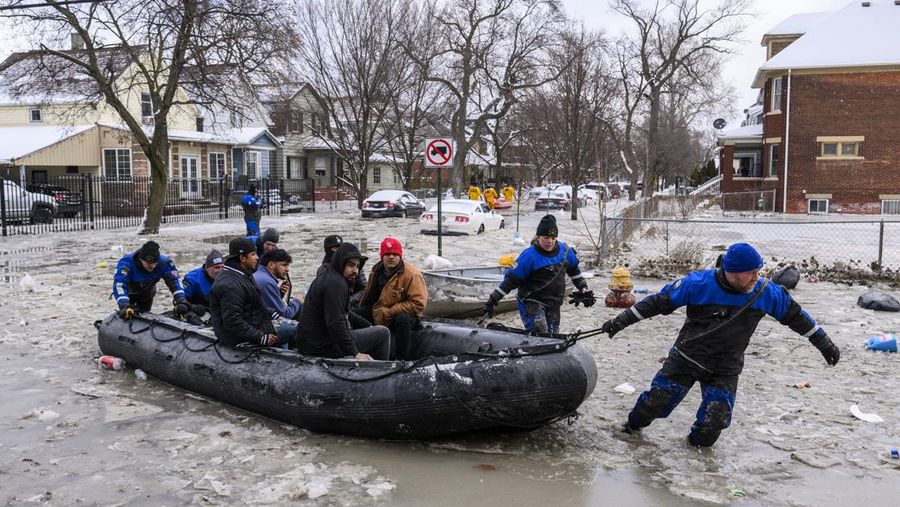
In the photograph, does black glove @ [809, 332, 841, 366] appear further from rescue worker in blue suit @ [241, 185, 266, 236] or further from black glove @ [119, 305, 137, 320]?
rescue worker in blue suit @ [241, 185, 266, 236]

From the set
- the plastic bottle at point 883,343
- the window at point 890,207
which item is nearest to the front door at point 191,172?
the plastic bottle at point 883,343

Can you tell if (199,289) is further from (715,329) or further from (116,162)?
(116,162)

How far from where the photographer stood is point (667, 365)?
557cm

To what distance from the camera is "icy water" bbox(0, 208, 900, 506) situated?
4801 mm

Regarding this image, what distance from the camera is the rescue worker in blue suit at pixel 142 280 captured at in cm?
807

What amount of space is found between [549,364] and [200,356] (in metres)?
3.29

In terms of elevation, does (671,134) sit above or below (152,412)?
above

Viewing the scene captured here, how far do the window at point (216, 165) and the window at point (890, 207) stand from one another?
1322 inches

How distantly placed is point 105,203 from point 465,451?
26415mm

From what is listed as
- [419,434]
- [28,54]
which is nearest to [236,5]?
[28,54]

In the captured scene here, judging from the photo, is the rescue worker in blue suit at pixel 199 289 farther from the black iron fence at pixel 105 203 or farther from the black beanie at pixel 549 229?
the black iron fence at pixel 105 203

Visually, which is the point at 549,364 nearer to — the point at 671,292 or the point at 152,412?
the point at 671,292

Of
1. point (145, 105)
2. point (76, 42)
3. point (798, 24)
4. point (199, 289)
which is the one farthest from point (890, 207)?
point (76, 42)

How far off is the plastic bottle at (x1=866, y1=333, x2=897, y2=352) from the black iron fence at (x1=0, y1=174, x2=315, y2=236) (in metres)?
21.7
